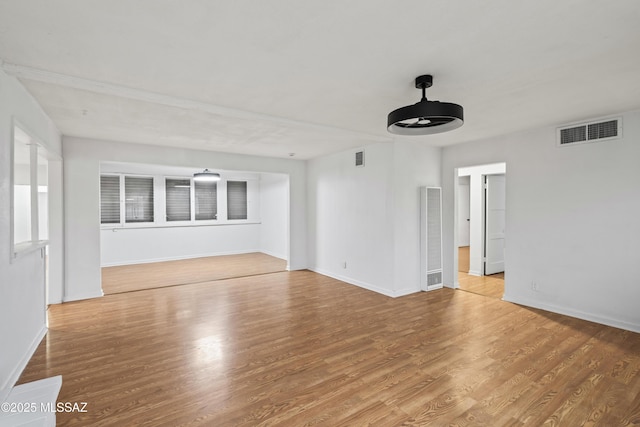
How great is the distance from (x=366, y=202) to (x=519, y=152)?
93.8 inches

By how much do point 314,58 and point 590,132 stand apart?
3705mm

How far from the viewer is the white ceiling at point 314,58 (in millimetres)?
1772

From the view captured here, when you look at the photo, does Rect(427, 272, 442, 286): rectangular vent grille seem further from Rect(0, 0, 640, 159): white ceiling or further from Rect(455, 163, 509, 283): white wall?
Rect(0, 0, 640, 159): white ceiling

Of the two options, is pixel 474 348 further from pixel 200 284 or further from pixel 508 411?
pixel 200 284

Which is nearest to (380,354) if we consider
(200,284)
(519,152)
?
(519,152)

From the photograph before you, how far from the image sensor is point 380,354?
302 centimetres

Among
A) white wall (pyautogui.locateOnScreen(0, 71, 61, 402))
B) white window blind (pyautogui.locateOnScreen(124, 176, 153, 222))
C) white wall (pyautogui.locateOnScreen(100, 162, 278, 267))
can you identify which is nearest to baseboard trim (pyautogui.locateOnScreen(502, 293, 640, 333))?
white wall (pyautogui.locateOnScreen(100, 162, 278, 267))

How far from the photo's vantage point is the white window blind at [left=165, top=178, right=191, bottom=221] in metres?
8.42

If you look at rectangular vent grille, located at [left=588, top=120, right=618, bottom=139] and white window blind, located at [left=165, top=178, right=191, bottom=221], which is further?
white window blind, located at [left=165, top=178, right=191, bottom=221]

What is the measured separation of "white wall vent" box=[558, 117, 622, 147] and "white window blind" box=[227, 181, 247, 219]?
7783 mm

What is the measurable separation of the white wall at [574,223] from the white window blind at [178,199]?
24.1ft

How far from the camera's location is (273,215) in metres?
9.06

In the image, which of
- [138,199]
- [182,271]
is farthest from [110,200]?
[182,271]

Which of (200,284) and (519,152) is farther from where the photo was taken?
(200,284)
